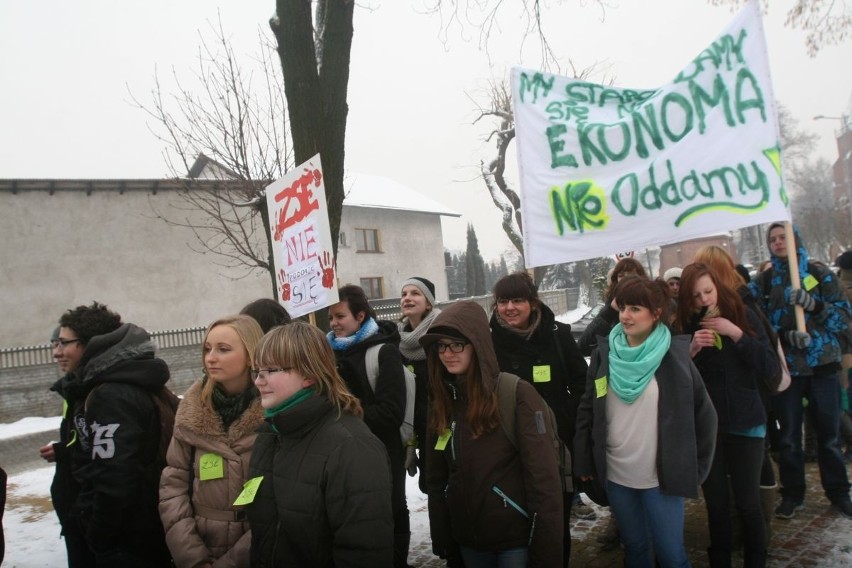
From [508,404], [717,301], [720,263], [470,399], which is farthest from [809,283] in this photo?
[470,399]

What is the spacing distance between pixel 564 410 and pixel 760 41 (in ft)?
8.53

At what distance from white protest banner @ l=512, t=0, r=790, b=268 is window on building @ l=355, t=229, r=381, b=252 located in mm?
29075

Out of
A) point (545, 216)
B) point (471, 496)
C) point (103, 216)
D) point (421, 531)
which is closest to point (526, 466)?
point (471, 496)

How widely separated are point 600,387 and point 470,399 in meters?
0.85

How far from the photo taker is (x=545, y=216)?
412cm

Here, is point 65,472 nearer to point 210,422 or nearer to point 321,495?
point 210,422

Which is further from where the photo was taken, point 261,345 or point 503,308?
point 503,308

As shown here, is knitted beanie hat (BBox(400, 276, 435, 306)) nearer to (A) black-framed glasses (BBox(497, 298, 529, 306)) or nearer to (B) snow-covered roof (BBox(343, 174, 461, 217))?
(A) black-framed glasses (BBox(497, 298, 529, 306))

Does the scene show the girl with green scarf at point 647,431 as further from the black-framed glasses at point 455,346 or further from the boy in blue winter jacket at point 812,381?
the boy in blue winter jacket at point 812,381

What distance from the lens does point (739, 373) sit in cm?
345

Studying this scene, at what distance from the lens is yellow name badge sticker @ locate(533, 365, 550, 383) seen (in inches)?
145

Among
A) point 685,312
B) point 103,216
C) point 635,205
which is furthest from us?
point 103,216

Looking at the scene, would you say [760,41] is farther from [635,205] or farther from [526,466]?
[526,466]

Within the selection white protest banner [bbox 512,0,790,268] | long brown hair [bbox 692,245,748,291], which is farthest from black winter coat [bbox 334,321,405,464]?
long brown hair [bbox 692,245,748,291]
